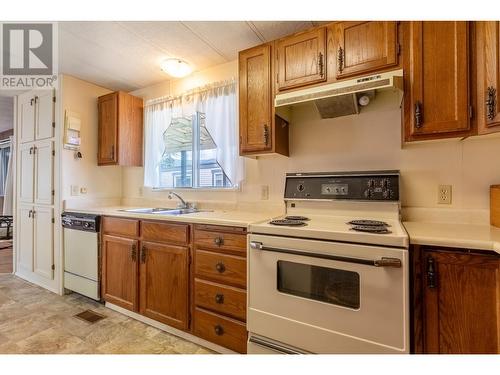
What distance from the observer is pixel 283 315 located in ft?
4.66

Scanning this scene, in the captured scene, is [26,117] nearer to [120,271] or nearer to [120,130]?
[120,130]

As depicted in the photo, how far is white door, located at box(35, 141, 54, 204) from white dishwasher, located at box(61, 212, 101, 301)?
1.26 ft

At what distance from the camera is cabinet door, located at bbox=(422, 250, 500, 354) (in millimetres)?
1067

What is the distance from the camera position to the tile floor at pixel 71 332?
174 centimetres

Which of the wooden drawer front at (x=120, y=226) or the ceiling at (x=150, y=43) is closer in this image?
the ceiling at (x=150, y=43)

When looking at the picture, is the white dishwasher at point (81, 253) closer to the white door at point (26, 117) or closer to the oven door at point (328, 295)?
the white door at point (26, 117)

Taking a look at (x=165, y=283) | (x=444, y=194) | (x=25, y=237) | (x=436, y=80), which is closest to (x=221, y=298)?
(x=165, y=283)

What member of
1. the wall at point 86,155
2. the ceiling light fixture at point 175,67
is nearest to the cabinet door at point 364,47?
the ceiling light fixture at point 175,67

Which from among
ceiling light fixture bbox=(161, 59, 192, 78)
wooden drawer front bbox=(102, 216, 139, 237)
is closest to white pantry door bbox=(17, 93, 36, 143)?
wooden drawer front bbox=(102, 216, 139, 237)

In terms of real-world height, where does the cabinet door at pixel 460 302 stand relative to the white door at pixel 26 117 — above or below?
below

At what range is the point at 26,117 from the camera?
297 cm

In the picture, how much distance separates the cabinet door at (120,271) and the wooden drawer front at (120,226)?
2.0 inches

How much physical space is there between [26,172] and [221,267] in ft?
9.30
